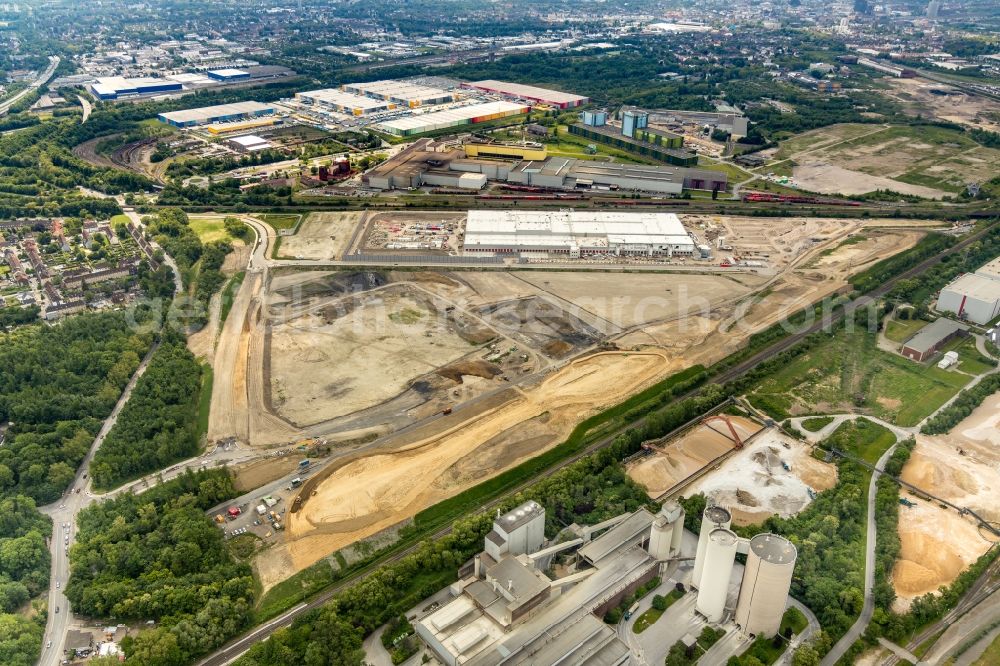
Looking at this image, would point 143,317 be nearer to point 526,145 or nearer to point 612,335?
point 612,335

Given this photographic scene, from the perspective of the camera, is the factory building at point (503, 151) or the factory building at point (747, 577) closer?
the factory building at point (747, 577)

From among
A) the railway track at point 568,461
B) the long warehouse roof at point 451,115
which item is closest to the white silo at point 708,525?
the railway track at point 568,461

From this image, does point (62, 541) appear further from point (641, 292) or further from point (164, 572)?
point (641, 292)

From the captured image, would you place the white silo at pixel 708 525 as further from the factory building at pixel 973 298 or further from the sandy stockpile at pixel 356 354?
the factory building at pixel 973 298

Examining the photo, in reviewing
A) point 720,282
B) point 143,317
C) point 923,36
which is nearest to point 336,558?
point 143,317

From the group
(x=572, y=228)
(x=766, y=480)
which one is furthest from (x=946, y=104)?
(x=766, y=480)

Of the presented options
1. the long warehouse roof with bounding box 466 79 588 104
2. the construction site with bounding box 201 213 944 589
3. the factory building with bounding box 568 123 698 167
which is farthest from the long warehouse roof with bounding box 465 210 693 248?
the long warehouse roof with bounding box 466 79 588 104

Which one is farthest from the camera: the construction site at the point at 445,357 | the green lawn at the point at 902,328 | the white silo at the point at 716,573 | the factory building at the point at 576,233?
the factory building at the point at 576,233
